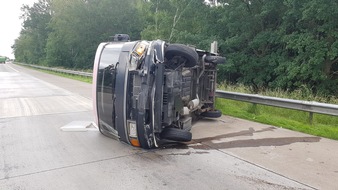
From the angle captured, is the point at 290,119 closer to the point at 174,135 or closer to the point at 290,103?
the point at 290,103

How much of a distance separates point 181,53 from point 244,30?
19043mm

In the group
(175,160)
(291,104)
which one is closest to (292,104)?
(291,104)

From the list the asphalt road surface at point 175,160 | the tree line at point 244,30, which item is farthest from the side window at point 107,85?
the tree line at point 244,30

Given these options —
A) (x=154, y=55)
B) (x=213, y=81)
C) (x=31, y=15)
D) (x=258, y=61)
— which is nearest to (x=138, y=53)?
(x=154, y=55)

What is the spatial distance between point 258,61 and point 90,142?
19134 mm

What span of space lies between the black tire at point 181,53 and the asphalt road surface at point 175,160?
5.29 ft

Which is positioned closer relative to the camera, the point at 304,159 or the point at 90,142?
the point at 304,159

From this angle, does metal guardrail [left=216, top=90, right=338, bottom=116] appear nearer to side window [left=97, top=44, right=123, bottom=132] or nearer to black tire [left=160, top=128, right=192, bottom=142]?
black tire [left=160, top=128, right=192, bottom=142]

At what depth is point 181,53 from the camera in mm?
4793

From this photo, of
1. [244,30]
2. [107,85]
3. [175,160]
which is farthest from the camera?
A: [244,30]

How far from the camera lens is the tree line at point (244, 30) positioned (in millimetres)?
16766

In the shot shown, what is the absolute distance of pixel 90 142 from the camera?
5047mm

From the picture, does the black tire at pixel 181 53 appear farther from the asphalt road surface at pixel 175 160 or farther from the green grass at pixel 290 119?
the green grass at pixel 290 119

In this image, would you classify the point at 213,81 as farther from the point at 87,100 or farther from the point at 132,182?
the point at 87,100
